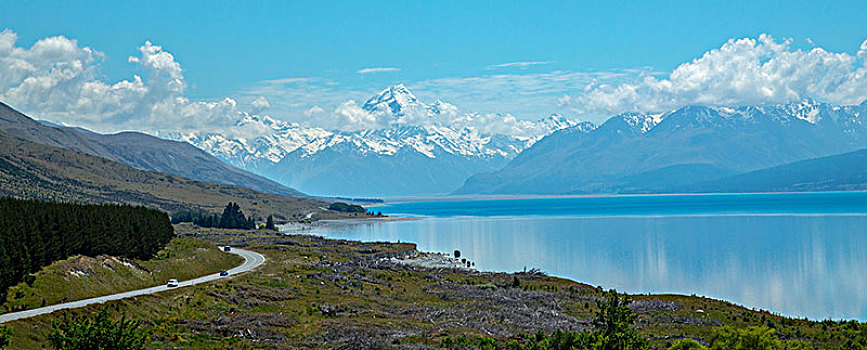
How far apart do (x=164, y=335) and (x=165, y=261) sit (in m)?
35.6

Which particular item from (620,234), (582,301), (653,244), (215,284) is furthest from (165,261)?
(620,234)

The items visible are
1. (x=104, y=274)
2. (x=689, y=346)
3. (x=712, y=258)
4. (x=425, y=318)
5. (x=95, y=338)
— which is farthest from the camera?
(x=712, y=258)

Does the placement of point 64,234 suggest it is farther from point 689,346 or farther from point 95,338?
point 689,346

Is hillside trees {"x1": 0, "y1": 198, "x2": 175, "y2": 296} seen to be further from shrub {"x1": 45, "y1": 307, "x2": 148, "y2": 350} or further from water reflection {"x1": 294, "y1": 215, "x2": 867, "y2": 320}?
water reflection {"x1": 294, "y1": 215, "x2": 867, "y2": 320}

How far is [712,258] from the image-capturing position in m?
122

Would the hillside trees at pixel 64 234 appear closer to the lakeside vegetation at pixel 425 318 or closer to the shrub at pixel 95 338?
the lakeside vegetation at pixel 425 318

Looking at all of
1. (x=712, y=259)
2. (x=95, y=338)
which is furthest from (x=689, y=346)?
(x=712, y=259)

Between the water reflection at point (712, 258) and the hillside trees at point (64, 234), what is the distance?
2229 inches

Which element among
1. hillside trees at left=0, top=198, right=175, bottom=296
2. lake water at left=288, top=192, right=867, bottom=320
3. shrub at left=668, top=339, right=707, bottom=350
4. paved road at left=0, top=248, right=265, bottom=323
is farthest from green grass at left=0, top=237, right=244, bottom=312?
lake water at left=288, top=192, right=867, bottom=320

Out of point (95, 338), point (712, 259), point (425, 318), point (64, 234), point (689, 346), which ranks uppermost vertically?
point (64, 234)

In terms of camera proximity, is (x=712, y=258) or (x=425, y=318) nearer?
(x=425, y=318)

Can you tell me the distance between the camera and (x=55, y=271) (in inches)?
2175

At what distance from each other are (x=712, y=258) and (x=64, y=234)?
100337 millimetres

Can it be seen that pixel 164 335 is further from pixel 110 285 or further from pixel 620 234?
pixel 620 234
